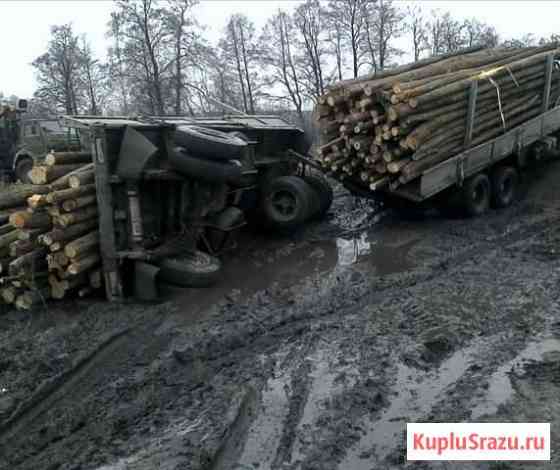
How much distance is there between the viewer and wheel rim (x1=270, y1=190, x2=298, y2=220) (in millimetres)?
9805

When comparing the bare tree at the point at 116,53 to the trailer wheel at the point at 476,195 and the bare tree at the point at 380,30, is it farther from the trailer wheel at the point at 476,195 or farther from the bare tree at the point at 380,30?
the trailer wheel at the point at 476,195

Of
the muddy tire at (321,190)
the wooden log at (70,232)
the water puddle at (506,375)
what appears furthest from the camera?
the muddy tire at (321,190)

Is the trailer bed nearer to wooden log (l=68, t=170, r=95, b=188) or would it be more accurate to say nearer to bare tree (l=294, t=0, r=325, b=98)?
wooden log (l=68, t=170, r=95, b=188)

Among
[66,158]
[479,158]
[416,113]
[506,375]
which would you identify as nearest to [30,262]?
[66,158]

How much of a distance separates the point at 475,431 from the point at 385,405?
2.29 feet

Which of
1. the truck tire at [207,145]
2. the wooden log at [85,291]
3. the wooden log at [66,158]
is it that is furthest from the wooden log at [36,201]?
the truck tire at [207,145]

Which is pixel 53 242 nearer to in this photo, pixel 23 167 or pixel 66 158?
pixel 66 158

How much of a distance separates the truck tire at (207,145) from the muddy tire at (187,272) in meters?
1.41

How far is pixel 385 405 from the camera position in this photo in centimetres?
437

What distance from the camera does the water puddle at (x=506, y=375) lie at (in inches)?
166

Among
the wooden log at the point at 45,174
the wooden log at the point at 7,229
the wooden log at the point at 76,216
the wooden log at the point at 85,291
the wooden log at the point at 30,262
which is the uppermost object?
the wooden log at the point at 45,174

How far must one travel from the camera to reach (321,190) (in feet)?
34.6

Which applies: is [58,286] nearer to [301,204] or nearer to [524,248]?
[301,204]

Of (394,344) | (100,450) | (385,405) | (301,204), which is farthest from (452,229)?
(100,450)
